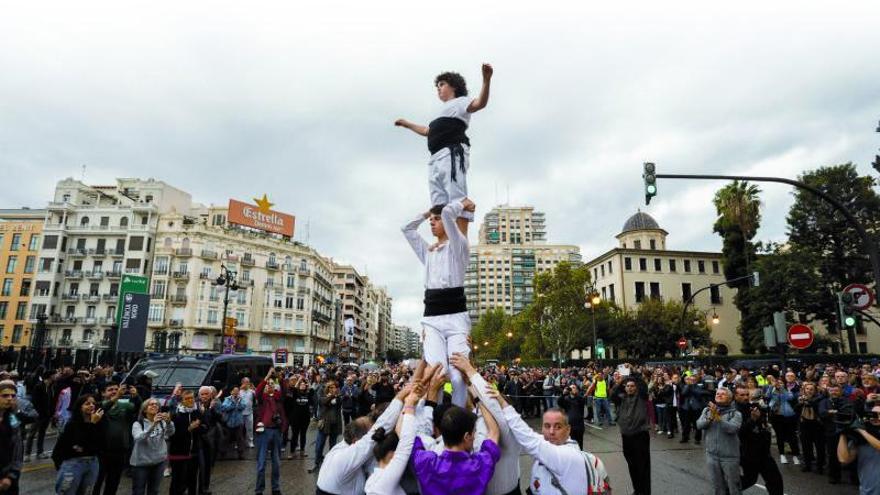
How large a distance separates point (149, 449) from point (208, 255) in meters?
69.6

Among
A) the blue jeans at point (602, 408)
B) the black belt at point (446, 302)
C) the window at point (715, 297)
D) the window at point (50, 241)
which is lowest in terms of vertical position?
the blue jeans at point (602, 408)

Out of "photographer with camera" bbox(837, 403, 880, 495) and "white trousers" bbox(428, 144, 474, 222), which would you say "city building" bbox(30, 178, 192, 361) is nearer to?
"white trousers" bbox(428, 144, 474, 222)

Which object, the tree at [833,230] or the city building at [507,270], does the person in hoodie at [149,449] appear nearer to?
the tree at [833,230]

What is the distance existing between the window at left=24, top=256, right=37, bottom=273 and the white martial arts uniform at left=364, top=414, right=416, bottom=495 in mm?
86268

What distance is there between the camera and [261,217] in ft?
238

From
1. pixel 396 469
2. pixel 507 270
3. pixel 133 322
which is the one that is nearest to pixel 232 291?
pixel 133 322

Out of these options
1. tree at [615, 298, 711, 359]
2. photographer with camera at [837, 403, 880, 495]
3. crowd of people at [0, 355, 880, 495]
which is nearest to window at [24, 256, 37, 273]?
crowd of people at [0, 355, 880, 495]

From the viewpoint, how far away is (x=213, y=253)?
72125mm

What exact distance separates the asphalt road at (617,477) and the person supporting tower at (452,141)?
7.63m

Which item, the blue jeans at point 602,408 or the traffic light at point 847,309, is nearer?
the traffic light at point 847,309

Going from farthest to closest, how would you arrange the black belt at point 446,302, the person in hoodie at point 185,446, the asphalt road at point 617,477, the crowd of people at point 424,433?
the asphalt road at point 617,477, the person in hoodie at point 185,446, the black belt at point 446,302, the crowd of people at point 424,433

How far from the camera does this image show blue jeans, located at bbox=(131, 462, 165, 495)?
769 centimetres

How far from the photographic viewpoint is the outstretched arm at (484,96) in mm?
5078

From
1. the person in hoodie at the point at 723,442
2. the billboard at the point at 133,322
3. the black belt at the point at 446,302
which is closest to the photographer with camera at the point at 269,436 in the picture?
the black belt at the point at 446,302
